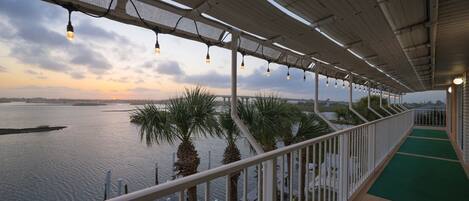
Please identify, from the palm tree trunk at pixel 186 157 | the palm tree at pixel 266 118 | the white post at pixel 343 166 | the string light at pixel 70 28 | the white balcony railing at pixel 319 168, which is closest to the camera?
the white balcony railing at pixel 319 168

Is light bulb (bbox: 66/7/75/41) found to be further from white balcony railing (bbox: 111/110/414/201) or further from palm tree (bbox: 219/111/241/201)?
palm tree (bbox: 219/111/241/201)

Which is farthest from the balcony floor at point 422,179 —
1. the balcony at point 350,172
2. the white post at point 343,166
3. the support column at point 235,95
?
the support column at point 235,95

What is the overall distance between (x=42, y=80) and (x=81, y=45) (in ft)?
7.89

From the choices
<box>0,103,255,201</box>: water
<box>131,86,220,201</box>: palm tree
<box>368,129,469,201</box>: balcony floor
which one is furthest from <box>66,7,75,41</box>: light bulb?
<box>0,103,255,201</box>: water

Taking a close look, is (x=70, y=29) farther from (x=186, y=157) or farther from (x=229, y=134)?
(x=229, y=134)

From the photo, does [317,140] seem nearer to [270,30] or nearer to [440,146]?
[270,30]

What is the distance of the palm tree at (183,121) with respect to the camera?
12.8 feet

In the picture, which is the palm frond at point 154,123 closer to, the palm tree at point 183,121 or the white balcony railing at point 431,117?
the palm tree at point 183,121

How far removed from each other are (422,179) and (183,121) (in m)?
4.08

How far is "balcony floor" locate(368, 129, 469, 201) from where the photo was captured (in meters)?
3.02

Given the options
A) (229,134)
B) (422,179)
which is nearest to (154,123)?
(229,134)

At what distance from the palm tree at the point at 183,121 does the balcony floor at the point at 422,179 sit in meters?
2.74

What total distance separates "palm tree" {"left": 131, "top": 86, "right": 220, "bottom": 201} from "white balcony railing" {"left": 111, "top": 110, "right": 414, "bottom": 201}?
111cm

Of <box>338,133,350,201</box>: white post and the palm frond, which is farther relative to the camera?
the palm frond
